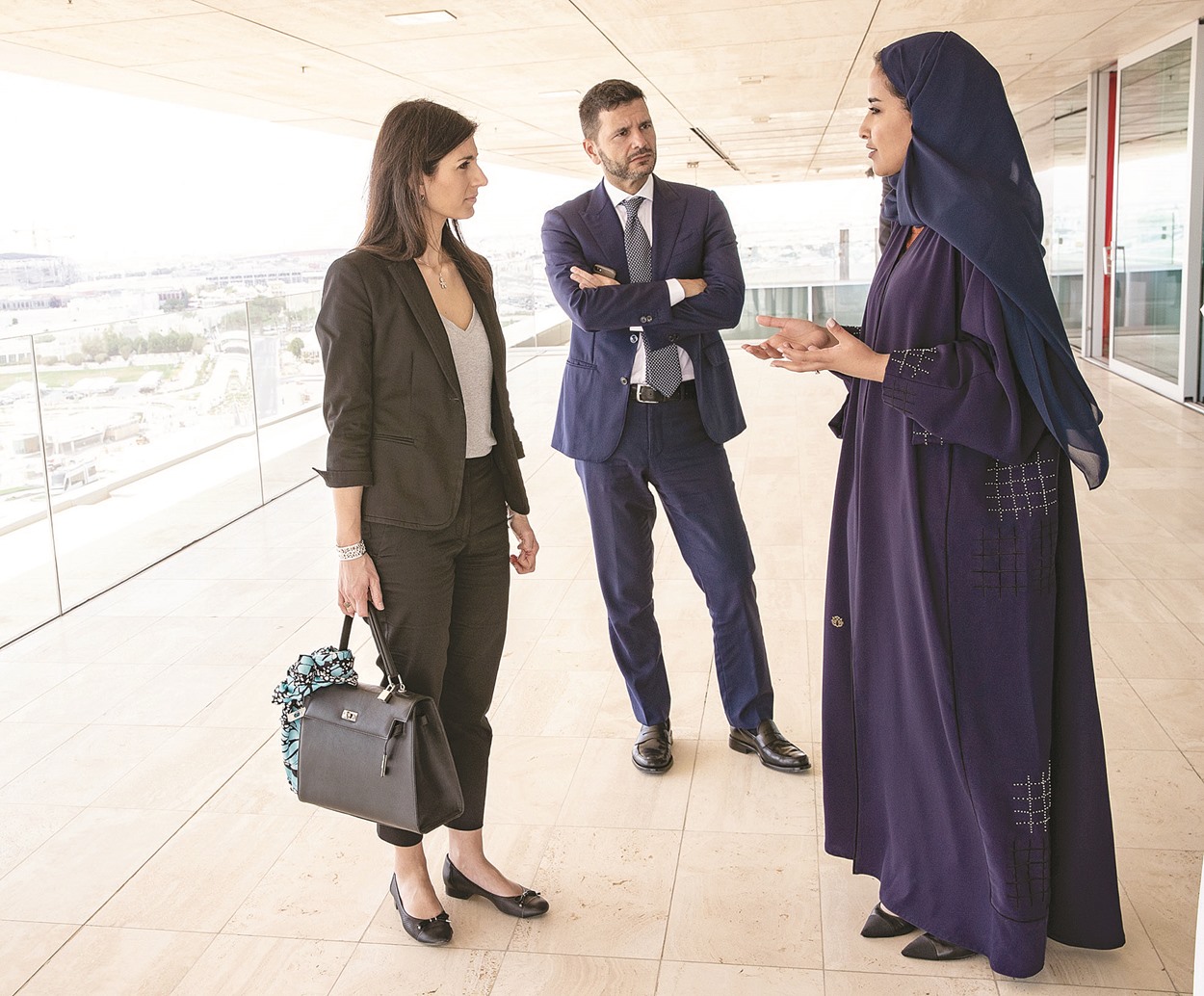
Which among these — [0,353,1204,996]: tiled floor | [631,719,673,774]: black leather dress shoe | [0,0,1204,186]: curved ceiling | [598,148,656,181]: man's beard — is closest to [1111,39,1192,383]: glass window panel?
[0,0,1204,186]: curved ceiling

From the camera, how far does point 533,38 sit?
277 inches

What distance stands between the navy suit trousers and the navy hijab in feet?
3.65

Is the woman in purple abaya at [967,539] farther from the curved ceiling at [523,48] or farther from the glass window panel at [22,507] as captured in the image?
the curved ceiling at [523,48]

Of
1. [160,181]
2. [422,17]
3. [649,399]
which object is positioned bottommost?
[649,399]

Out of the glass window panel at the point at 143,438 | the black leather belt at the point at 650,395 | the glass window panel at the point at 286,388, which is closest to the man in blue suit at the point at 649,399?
the black leather belt at the point at 650,395

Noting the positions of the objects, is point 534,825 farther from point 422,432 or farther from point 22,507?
point 22,507

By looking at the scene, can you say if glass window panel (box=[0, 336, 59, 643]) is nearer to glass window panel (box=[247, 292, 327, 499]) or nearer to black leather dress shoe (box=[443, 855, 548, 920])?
glass window panel (box=[247, 292, 327, 499])

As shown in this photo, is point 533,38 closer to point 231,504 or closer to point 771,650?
point 231,504

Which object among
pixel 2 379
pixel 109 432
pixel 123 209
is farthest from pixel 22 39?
pixel 2 379

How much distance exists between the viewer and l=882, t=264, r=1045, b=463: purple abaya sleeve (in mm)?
1907

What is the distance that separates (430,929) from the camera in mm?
2295

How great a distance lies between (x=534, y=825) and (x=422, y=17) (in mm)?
4984

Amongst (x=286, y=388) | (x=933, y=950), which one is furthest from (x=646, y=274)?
(x=286, y=388)

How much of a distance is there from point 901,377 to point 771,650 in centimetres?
208
